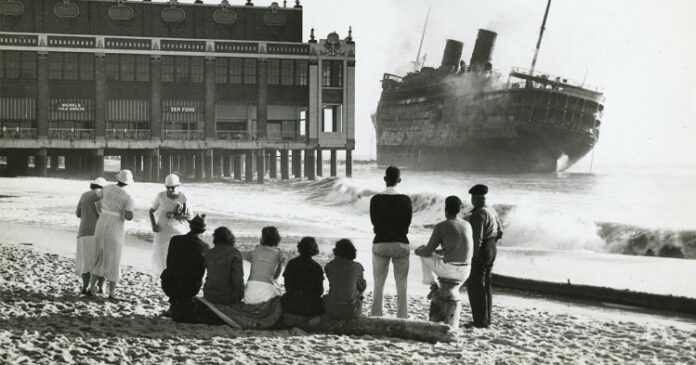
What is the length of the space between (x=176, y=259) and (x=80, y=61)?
15025mm

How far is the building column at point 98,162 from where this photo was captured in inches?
655

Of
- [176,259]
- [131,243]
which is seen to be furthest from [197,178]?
[176,259]

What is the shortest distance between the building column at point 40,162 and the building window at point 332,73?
6418 millimetres

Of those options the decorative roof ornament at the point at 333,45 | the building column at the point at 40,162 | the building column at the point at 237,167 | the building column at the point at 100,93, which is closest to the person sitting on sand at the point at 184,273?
the decorative roof ornament at the point at 333,45

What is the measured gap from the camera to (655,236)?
16.6m

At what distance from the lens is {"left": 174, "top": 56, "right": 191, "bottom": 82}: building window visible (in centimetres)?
1980

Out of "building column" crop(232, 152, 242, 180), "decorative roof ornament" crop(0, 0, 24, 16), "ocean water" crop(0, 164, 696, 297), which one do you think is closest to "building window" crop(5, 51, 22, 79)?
"decorative roof ornament" crop(0, 0, 24, 16)

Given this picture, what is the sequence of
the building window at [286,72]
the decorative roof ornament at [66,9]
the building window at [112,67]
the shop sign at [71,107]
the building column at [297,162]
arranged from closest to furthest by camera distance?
the shop sign at [71,107] < the building window at [112,67] < the decorative roof ornament at [66,9] < the building window at [286,72] < the building column at [297,162]

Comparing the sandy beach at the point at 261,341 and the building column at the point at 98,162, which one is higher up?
the building column at the point at 98,162

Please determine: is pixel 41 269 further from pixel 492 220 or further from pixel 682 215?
pixel 682 215

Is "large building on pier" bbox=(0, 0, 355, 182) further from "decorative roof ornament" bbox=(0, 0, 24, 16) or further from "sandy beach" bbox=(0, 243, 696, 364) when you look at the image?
"sandy beach" bbox=(0, 243, 696, 364)

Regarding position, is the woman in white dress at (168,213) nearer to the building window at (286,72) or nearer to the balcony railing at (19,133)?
the balcony railing at (19,133)

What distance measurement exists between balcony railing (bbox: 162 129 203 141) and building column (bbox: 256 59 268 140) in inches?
68.8

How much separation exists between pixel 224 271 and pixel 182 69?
49.2 feet
